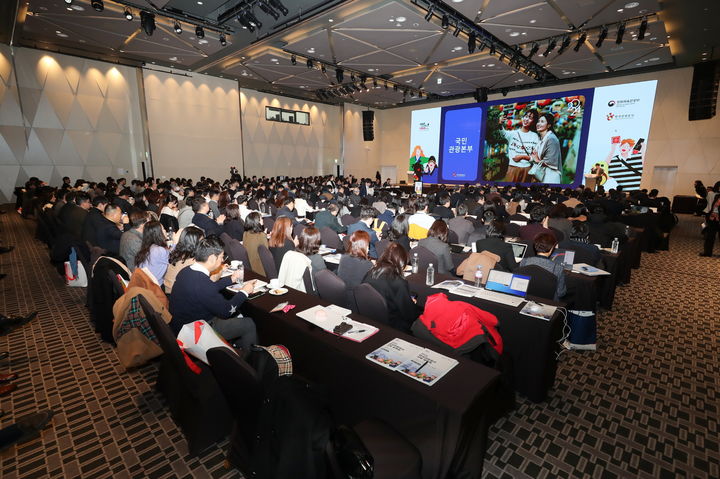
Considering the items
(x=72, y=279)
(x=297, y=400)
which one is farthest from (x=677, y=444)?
(x=72, y=279)

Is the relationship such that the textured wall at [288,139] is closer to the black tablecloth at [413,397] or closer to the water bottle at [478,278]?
the water bottle at [478,278]

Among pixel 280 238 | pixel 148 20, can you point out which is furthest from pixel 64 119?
pixel 280 238

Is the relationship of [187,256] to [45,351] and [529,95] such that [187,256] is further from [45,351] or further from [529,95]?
[529,95]

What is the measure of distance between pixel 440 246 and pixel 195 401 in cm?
319

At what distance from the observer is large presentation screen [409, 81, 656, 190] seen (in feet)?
49.4

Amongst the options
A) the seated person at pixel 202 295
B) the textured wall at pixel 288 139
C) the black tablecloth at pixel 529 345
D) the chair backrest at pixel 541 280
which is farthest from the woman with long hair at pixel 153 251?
the textured wall at pixel 288 139

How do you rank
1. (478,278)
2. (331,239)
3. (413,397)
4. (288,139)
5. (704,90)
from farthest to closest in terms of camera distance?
(288,139) < (704,90) < (331,239) < (478,278) < (413,397)

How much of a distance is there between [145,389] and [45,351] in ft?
5.64

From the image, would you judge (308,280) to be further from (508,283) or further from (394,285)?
→ (508,283)

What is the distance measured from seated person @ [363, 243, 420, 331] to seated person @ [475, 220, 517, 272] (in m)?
1.58

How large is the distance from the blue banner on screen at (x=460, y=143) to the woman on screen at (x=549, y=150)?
340cm

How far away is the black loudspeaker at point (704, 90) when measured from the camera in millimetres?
10643

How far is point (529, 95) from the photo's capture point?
17703mm

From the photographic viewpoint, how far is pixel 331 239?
229 inches
